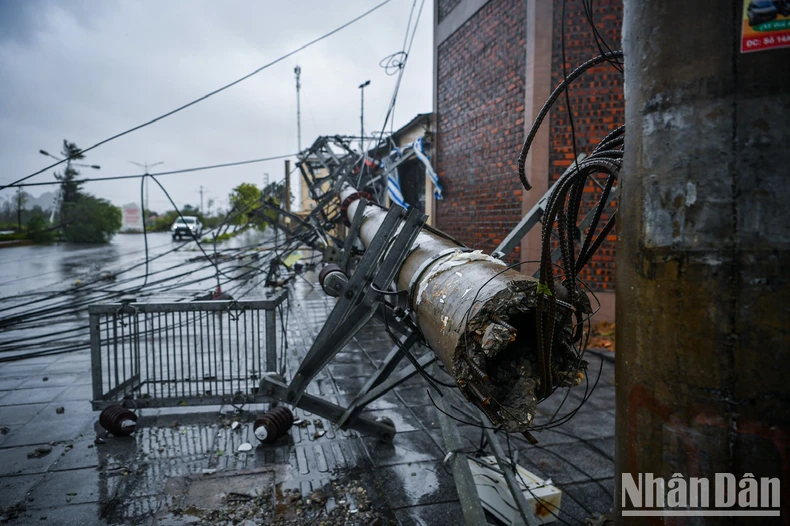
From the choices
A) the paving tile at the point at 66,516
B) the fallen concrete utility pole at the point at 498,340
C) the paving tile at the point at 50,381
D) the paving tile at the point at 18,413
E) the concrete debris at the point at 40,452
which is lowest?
the paving tile at the point at 66,516

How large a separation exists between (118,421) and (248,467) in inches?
67.9

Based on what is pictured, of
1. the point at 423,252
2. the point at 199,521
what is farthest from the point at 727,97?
the point at 199,521

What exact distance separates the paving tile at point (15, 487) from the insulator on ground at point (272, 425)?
1.97 m

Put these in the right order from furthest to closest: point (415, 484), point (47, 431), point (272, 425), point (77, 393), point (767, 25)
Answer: point (77, 393) < point (47, 431) < point (272, 425) < point (415, 484) < point (767, 25)

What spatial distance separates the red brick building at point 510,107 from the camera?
8.52m

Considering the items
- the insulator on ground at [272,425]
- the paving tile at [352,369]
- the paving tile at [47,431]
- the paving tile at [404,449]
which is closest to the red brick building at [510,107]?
the paving tile at [352,369]

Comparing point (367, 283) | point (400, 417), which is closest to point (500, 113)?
point (400, 417)

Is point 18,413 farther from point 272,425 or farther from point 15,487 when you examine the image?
point 272,425

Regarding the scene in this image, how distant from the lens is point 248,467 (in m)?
4.59

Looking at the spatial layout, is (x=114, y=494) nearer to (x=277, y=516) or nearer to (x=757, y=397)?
(x=277, y=516)

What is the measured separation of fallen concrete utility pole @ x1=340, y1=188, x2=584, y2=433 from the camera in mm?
1937

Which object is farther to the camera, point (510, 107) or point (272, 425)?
point (510, 107)

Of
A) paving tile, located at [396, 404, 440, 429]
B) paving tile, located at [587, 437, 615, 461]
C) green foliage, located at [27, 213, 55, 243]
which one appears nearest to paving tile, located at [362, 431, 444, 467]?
paving tile, located at [396, 404, 440, 429]

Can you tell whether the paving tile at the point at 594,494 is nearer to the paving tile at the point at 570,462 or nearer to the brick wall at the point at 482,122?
the paving tile at the point at 570,462
